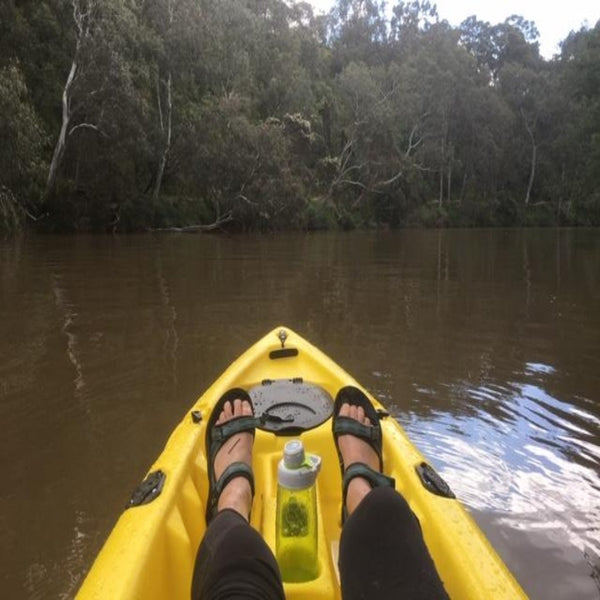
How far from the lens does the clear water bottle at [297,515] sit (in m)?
1.80

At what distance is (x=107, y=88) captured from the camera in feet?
64.6

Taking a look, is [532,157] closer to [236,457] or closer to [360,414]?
[360,414]

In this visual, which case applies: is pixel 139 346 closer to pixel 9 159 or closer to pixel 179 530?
pixel 179 530

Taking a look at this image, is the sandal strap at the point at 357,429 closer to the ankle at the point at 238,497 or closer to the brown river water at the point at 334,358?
the ankle at the point at 238,497

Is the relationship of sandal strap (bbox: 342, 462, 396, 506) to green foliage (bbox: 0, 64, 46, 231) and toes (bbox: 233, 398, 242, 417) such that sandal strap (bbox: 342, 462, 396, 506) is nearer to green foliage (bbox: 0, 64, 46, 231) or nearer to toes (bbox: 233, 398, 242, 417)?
toes (bbox: 233, 398, 242, 417)

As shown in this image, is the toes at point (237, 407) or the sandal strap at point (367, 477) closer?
the sandal strap at point (367, 477)

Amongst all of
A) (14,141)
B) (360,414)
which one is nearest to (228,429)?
(360,414)

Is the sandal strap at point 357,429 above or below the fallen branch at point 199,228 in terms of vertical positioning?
above

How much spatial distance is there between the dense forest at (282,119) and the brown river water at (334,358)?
956cm

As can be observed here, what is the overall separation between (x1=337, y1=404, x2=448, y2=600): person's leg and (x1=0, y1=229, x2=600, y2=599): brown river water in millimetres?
1002

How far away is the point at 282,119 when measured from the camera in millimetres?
30688

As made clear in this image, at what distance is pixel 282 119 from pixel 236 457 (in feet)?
97.8

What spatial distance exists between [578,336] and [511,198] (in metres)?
39.1

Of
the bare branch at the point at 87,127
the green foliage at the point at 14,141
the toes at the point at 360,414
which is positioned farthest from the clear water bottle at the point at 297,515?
the bare branch at the point at 87,127
